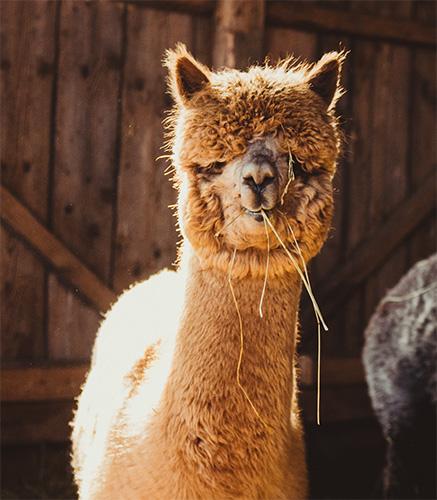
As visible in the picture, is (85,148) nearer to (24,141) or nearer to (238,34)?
(24,141)

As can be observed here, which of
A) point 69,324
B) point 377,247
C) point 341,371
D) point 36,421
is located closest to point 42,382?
point 36,421

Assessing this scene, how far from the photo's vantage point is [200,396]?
216cm

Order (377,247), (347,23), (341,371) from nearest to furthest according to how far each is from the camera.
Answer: (347,23), (341,371), (377,247)

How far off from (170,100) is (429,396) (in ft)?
7.97

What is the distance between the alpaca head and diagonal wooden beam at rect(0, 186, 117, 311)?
2.24 meters

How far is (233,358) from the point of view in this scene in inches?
85.3

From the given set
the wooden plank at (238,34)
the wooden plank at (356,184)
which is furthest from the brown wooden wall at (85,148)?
the wooden plank at (356,184)

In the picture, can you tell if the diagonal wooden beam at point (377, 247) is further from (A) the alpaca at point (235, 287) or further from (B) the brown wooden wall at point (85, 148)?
(A) the alpaca at point (235, 287)

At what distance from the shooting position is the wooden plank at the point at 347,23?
482cm

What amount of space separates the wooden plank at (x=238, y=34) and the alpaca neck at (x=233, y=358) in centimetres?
250

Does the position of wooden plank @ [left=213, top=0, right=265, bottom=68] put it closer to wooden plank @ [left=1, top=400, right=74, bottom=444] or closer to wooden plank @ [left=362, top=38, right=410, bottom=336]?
wooden plank @ [left=362, top=38, right=410, bottom=336]

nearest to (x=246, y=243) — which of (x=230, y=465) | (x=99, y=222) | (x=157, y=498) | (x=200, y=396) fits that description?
(x=200, y=396)

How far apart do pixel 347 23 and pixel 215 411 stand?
3730 millimetres

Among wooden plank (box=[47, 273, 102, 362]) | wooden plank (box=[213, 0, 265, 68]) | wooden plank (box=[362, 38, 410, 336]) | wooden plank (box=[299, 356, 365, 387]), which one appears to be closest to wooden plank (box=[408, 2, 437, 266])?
wooden plank (box=[362, 38, 410, 336])
